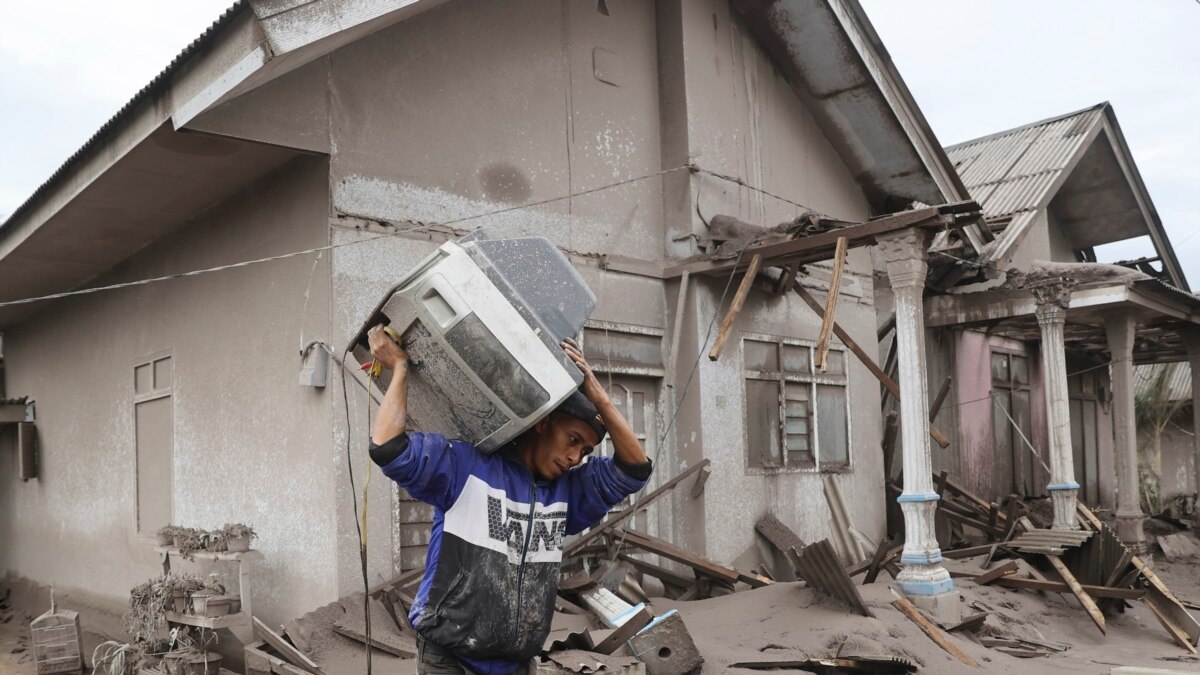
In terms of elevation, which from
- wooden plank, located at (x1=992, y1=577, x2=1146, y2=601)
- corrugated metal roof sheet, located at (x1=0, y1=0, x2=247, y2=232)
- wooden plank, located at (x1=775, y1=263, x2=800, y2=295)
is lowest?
wooden plank, located at (x1=992, y1=577, x2=1146, y2=601)

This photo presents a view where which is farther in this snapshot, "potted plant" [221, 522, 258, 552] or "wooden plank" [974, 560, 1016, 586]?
"wooden plank" [974, 560, 1016, 586]

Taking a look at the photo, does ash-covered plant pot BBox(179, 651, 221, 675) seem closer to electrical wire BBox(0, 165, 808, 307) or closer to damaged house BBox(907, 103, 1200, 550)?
electrical wire BBox(0, 165, 808, 307)

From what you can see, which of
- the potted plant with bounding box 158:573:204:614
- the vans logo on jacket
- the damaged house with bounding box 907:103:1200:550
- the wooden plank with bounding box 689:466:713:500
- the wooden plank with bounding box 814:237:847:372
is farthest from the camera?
the damaged house with bounding box 907:103:1200:550

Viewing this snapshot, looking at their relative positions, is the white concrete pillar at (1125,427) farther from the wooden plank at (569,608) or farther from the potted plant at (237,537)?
the potted plant at (237,537)

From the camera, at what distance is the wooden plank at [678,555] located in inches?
340

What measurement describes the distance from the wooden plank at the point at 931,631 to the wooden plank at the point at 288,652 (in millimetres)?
4579

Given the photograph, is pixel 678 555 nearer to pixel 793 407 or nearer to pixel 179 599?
pixel 793 407

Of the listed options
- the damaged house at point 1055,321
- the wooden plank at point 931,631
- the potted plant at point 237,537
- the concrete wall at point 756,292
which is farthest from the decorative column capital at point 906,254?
the potted plant at point 237,537

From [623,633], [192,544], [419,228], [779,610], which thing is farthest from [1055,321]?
[192,544]

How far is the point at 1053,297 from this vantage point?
11.9 metres

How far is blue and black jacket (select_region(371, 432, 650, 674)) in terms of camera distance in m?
3.15

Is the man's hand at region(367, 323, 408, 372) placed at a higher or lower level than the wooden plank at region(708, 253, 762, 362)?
lower

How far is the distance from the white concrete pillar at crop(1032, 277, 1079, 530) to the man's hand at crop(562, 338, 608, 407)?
9.63m

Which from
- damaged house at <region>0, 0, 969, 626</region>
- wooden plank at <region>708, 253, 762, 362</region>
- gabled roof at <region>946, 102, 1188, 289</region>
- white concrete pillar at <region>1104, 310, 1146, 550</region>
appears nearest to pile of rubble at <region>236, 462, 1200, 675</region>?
damaged house at <region>0, 0, 969, 626</region>
